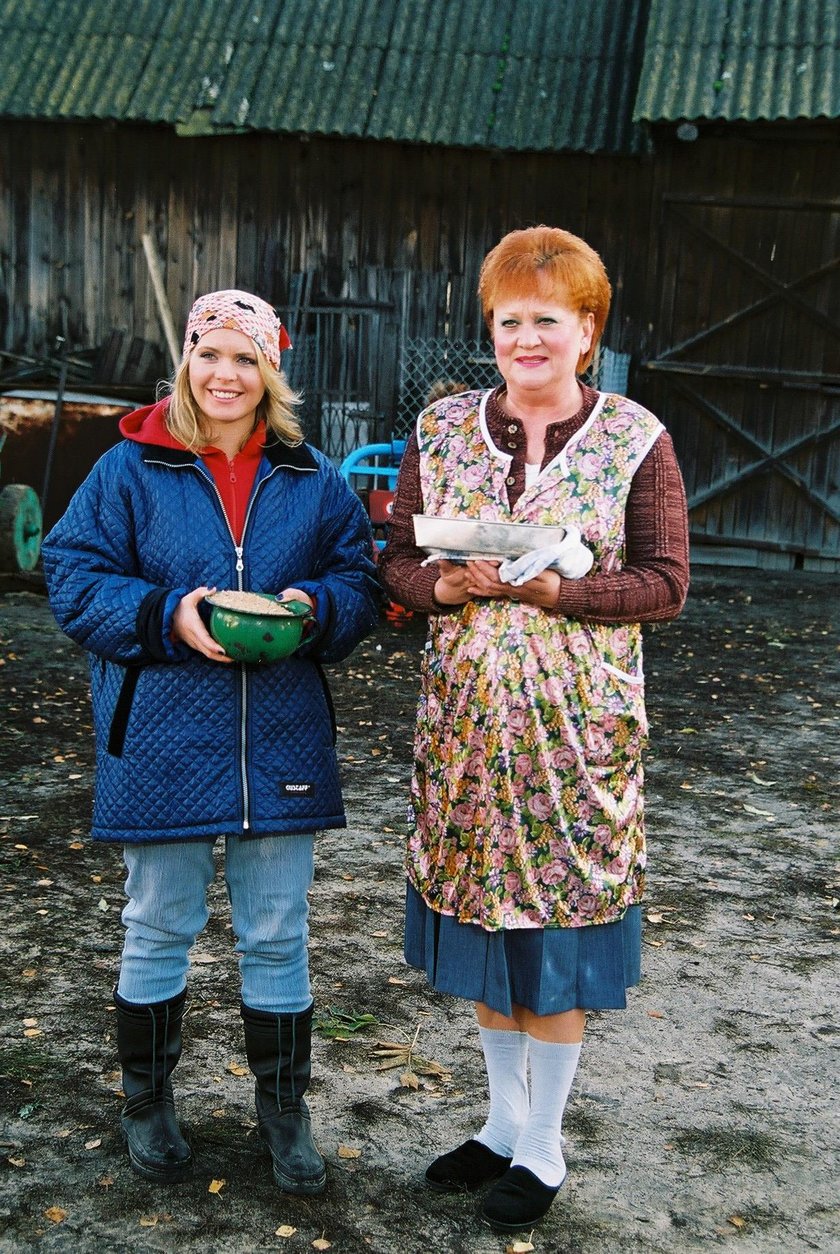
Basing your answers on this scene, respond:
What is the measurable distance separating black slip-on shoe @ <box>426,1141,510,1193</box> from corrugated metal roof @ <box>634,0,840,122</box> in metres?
9.40

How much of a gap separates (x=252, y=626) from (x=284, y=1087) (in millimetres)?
978

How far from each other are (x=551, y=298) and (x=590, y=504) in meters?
0.39

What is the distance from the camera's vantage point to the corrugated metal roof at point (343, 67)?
11.7 m

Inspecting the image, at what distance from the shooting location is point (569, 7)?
1248cm

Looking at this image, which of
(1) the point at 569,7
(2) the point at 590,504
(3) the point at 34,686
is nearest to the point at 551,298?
(2) the point at 590,504

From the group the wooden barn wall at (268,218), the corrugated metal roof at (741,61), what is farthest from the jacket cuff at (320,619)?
the wooden barn wall at (268,218)

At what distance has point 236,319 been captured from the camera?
278cm

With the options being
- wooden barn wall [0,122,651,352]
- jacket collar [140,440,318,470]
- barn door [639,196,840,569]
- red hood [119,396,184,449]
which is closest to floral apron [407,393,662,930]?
jacket collar [140,440,318,470]

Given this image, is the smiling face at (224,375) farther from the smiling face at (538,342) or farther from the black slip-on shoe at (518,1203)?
the black slip-on shoe at (518,1203)

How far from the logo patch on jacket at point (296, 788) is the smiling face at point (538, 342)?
0.87m

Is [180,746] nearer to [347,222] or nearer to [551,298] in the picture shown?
[551,298]

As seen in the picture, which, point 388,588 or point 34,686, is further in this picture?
point 34,686

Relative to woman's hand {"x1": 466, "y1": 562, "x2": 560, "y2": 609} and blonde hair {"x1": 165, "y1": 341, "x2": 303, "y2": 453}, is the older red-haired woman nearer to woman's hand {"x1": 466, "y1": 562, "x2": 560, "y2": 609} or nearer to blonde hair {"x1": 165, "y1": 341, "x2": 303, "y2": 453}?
woman's hand {"x1": 466, "y1": 562, "x2": 560, "y2": 609}

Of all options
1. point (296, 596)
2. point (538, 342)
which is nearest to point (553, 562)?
point (538, 342)
